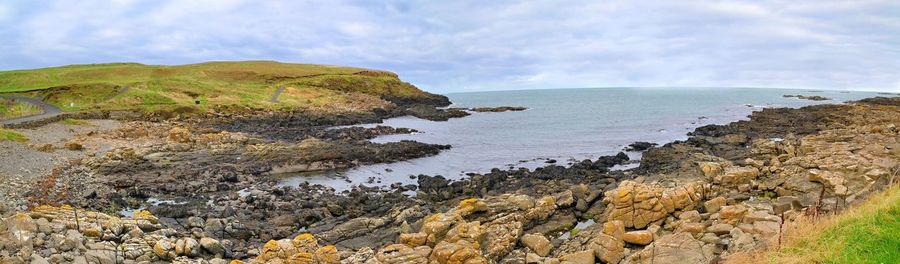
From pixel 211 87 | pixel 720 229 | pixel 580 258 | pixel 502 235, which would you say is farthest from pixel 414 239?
pixel 211 87

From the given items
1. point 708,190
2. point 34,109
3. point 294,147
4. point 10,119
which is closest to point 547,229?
point 708,190

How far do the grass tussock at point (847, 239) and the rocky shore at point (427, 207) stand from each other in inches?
21.1

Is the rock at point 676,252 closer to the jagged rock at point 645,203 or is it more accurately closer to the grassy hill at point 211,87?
the jagged rock at point 645,203

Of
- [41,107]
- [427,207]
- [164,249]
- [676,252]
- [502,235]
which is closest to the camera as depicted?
[676,252]

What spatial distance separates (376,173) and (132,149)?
17761 mm

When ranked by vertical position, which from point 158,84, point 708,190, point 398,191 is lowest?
point 398,191

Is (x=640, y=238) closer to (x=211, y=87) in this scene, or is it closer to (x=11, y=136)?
(x=11, y=136)

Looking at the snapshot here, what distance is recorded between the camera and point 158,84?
265ft

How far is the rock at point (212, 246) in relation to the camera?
1688cm

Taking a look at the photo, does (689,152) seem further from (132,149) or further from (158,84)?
(158,84)

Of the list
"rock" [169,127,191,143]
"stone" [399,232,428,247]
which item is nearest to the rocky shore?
"stone" [399,232,428,247]

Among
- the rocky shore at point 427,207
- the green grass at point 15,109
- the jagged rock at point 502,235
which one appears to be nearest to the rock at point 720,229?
the rocky shore at point 427,207

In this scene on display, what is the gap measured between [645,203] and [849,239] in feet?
29.8

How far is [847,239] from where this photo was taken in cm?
899
